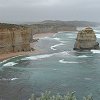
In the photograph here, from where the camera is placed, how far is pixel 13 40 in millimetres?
72375

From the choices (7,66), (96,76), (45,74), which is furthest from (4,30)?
(96,76)

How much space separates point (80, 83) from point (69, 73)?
26.3 ft

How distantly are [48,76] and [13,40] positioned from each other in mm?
28430

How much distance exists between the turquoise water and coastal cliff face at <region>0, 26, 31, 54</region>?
560 cm

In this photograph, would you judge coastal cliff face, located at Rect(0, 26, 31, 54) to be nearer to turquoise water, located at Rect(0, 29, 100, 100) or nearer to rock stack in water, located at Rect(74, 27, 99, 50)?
turquoise water, located at Rect(0, 29, 100, 100)

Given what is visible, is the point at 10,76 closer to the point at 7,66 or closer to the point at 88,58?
the point at 7,66

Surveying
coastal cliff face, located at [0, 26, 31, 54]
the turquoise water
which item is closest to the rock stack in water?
the turquoise water

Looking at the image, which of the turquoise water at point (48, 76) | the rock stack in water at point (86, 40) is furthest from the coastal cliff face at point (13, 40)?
the rock stack in water at point (86, 40)

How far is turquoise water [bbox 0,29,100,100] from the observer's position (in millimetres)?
36500

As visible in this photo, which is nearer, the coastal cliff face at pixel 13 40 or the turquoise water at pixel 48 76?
the turquoise water at pixel 48 76

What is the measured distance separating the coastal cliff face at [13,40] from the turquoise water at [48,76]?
560 cm

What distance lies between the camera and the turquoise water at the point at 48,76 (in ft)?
120

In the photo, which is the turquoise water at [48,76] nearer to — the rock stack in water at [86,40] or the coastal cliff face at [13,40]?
the coastal cliff face at [13,40]

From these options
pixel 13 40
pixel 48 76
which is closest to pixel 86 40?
pixel 13 40
